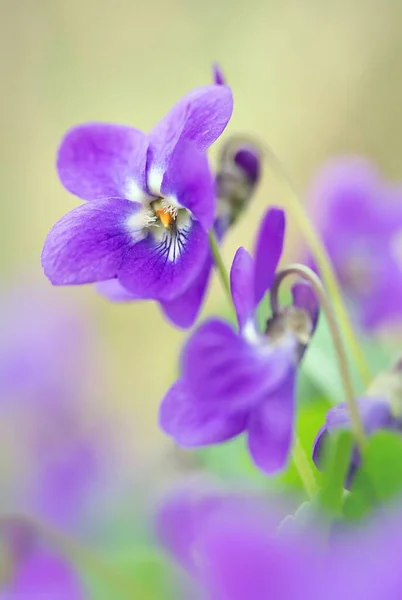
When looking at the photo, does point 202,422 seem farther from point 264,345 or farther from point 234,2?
A: point 234,2

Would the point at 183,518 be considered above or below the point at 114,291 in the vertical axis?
below

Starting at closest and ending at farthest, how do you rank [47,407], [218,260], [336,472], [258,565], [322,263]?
[258,565] → [336,472] → [218,260] → [322,263] → [47,407]

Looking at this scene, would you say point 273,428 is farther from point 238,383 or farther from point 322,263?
point 322,263

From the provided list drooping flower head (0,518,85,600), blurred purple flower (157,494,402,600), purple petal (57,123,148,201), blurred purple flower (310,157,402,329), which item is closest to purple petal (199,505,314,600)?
blurred purple flower (157,494,402,600)

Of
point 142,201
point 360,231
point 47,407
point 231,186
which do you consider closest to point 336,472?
point 142,201

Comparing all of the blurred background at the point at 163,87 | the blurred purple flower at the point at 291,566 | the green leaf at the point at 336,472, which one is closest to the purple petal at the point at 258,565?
the blurred purple flower at the point at 291,566
